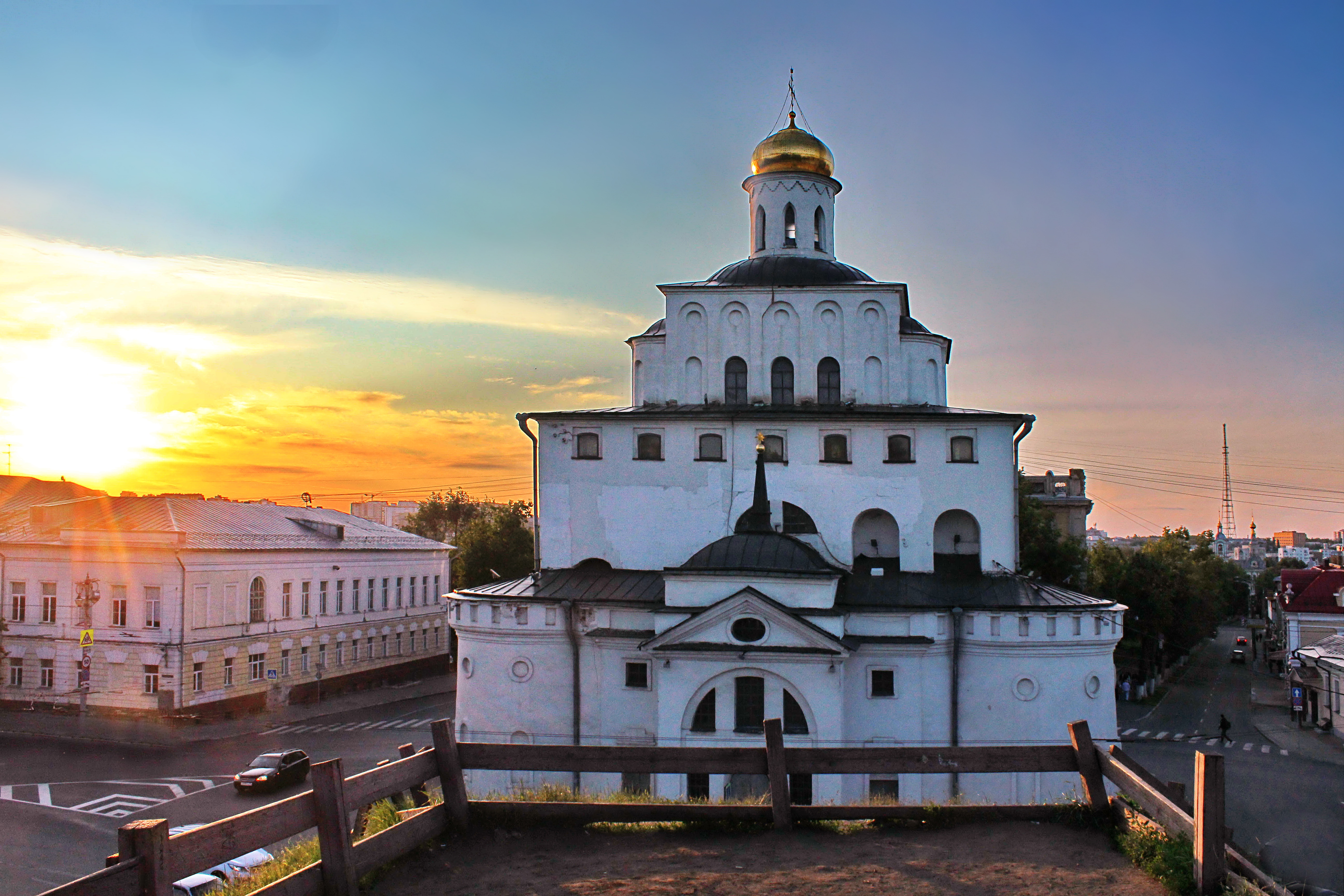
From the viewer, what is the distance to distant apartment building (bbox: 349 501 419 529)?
116 m

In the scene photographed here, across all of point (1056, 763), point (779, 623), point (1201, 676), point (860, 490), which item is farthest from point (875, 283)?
point (1201, 676)

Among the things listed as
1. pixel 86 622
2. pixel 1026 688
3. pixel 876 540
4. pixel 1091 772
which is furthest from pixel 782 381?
pixel 86 622

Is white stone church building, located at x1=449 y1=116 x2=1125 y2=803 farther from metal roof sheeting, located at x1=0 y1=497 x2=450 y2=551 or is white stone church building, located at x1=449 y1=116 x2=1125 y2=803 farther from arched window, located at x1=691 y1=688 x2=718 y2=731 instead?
metal roof sheeting, located at x1=0 y1=497 x2=450 y2=551

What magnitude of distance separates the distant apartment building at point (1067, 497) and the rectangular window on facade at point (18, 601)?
49369 millimetres

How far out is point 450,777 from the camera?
8.59 m

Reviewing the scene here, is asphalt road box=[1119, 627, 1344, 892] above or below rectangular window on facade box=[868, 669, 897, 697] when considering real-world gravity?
below

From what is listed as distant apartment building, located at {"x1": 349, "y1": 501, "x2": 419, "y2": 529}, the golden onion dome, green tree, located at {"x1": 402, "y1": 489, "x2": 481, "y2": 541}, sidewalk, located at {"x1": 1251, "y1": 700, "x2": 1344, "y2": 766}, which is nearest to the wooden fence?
the golden onion dome

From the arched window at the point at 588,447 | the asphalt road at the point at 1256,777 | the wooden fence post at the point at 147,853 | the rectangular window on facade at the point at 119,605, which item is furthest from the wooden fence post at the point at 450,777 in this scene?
the rectangular window on facade at the point at 119,605

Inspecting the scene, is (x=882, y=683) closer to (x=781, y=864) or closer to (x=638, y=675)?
(x=638, y=675)

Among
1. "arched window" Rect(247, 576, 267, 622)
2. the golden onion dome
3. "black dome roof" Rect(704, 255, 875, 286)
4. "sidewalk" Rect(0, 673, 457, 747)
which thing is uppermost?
the golden onion dome

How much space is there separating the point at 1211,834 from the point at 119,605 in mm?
37824

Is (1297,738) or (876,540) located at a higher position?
(876,540)

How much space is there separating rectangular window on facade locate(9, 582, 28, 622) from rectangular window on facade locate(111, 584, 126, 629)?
4.39 m

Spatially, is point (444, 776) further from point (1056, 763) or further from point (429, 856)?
point (1056, 763)
